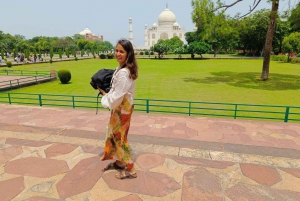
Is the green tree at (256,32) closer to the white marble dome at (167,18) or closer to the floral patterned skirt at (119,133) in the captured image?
the floral patterned skirt at (119,133)

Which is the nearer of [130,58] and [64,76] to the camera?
[130,58]

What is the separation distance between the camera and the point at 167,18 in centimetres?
8369

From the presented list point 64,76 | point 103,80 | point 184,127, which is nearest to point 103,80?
point 103,80

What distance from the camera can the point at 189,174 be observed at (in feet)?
9.29

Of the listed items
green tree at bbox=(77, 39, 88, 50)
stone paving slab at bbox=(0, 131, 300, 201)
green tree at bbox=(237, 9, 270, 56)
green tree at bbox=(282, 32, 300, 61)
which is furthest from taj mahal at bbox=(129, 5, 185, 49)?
stone paving slab at bbox=(0, 131, 300, 201)

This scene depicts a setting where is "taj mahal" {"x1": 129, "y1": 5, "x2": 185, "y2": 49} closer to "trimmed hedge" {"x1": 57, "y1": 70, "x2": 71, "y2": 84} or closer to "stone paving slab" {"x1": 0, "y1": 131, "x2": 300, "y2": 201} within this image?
"trimmed hedge" {"x1": 57, "y1": 70, "x2": 71, "y2": 84}

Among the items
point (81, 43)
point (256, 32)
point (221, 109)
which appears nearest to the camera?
point (221, 109)

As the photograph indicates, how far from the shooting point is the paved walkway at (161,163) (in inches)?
97.7

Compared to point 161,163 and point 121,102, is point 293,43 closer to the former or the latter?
point 161,163

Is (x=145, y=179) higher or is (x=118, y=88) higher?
(x=118, y=88)

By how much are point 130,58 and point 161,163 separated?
1.61m

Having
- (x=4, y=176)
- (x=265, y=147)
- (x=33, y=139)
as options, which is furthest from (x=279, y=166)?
(x=33, y=139)

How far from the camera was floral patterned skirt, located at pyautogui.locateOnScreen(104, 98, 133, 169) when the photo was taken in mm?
2469

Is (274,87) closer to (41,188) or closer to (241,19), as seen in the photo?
(241,19)
